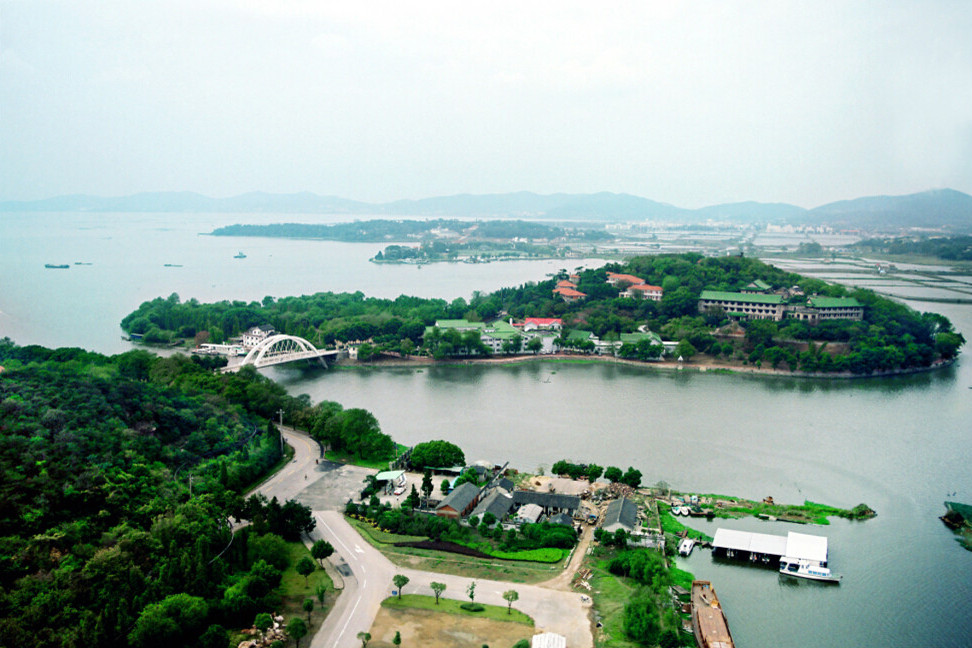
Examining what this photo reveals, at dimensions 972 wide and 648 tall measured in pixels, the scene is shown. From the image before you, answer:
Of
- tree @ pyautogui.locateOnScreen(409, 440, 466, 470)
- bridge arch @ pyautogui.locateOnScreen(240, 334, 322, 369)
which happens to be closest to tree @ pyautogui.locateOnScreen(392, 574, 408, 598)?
tree @ pyautogui.locateOnScreen(409, 440, 466, 470)

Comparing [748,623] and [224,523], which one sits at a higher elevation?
[224,523]

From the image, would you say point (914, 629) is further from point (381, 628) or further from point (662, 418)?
point (662, 418)

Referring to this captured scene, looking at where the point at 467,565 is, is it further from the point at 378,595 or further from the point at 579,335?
the point at 579,335

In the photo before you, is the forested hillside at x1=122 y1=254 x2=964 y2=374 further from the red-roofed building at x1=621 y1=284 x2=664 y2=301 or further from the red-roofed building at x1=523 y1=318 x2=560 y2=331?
the red-roofed building at x1=523 y1=318 x2=560 y2=331

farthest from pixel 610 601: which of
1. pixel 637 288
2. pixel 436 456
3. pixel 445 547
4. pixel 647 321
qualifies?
pixel 637 288

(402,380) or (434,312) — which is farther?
(434,312)

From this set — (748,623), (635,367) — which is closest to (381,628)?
(748,623)
